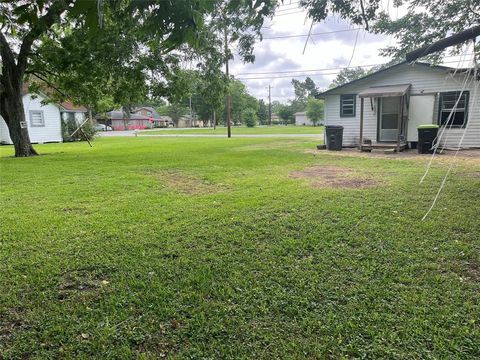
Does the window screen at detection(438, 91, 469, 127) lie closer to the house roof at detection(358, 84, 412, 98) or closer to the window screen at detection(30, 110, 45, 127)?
the house roof at detection(358, 84, 412, 98)

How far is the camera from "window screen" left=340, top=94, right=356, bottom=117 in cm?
1574

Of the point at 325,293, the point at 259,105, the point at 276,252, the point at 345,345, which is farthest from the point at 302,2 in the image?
the point at 259,105

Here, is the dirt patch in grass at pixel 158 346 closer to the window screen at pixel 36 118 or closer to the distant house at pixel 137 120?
the window screen at pixel 36 118

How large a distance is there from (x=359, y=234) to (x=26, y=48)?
13793 millimetres

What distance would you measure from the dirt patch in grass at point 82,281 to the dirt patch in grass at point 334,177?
4.82 meters

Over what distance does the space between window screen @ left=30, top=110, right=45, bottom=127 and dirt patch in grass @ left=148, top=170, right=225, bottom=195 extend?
19.6m

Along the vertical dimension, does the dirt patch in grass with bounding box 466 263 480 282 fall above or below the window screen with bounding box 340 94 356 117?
A: below

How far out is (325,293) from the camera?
290cm

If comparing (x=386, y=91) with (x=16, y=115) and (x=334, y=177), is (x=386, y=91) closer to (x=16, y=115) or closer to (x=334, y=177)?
(x=334, y=177)

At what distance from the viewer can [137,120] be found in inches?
2923

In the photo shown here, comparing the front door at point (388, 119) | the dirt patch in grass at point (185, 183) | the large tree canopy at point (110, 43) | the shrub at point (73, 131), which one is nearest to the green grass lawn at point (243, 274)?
the dirt patch in grass at point (185, 183)

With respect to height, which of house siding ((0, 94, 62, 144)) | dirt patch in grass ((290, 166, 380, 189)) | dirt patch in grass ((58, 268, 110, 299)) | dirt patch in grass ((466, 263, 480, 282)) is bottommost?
dirt patch in grass ((466, 263, 480, 282))

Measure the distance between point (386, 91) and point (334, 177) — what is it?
7.49 m

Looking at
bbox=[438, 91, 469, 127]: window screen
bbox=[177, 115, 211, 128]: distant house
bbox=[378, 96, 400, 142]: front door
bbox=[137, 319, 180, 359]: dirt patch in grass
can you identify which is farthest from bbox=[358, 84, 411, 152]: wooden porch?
bbox=[177, 115, 211, 128]: distant house
